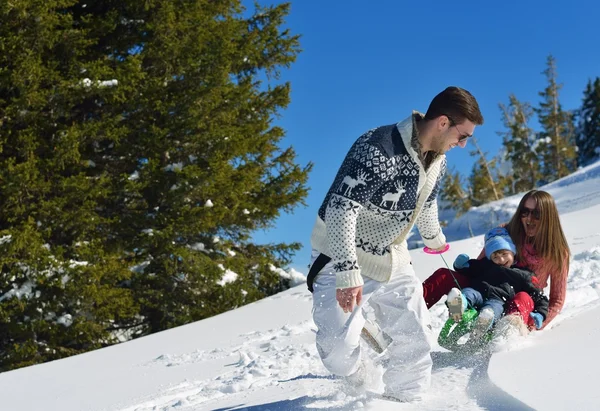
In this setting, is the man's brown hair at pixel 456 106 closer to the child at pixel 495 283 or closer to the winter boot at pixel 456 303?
the winter boot at pixel 456 303

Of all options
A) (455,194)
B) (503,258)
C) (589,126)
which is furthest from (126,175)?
(589,126)

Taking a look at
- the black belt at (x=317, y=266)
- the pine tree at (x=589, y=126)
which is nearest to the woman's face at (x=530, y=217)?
the black belt at (x=317, y=266)

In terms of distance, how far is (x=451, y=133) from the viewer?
265 cm

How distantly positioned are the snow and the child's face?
0.51m

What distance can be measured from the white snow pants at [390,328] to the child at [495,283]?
953 millimetres

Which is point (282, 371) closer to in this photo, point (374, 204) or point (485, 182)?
point (374, 204)

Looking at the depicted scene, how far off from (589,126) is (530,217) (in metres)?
43.9

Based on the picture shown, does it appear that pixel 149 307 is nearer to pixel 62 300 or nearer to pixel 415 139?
pixel 62 300

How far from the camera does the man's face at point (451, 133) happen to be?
103 inches

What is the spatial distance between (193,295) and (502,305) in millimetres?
7658

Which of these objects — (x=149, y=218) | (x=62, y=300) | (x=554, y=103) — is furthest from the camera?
(x=554, y=103)

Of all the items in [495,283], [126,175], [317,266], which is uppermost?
[126,175]

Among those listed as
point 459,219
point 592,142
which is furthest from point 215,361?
point 592,142

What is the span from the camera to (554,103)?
34.6 metres
